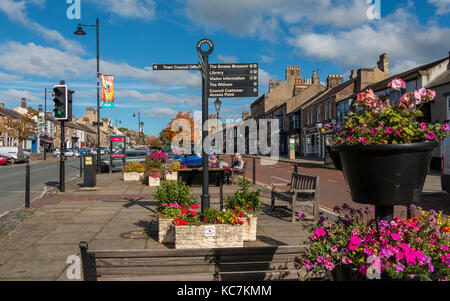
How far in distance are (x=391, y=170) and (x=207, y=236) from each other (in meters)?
3.80

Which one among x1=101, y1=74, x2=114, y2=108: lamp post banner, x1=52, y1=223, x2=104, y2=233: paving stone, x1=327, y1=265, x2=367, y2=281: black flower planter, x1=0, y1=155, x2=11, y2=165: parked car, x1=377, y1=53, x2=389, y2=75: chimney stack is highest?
x1=377, y1=53, x2=389, y2=75: chimney stack

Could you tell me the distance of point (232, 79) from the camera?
21.4 feet

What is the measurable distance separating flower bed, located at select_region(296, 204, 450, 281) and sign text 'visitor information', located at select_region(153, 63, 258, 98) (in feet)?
13.7

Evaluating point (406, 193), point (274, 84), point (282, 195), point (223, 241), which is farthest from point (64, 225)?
point (274, 84)

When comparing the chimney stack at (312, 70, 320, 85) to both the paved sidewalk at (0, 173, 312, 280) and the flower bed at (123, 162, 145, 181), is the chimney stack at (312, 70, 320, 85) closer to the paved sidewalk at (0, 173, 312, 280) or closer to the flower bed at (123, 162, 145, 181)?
the flower bed at (123, 162, 145, 181)

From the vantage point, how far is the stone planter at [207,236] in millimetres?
5477

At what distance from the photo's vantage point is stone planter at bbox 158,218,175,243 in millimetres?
6168

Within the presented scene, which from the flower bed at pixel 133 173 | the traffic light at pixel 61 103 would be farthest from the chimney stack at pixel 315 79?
the traffic light at pixel 61 103

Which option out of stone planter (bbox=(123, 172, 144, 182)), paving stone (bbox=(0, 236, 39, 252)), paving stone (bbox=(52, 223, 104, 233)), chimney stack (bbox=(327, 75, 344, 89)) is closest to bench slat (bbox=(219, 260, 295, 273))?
paving stone (bbox=(0, 236, 39, 252))

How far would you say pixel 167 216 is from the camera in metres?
6.23

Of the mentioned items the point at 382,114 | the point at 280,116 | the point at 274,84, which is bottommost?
the point at 382,114

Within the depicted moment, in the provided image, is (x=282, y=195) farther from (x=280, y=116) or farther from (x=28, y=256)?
(x=280, y=116)
